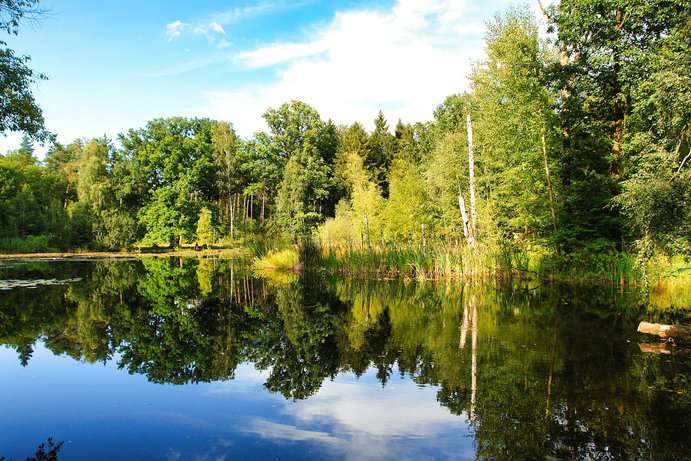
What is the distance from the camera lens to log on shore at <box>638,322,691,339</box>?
6.69 metres

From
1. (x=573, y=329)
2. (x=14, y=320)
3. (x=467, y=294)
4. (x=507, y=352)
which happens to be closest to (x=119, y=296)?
(x=14, y=320)

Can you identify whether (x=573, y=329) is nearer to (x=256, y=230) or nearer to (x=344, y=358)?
(x=344, y=358)

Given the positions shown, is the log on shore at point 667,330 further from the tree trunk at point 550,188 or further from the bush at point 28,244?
the bush at point 28,244

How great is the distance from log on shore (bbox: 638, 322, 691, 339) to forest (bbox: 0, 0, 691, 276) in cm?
198

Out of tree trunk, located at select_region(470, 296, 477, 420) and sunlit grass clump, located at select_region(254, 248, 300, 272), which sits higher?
sunlit grass clump, located at select_region(254, 248, 300, 272)

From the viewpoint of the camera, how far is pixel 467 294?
11.7 metres

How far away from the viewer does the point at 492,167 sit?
21.7 m

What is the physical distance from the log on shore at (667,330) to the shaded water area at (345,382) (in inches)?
8.1

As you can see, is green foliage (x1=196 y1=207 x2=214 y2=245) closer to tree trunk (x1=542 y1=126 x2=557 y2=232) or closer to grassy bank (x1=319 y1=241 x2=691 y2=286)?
grassy bank (x1=319 y1=241 x2=691 y2=286)

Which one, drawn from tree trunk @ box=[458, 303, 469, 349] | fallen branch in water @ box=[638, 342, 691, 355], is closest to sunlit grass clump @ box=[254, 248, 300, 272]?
tree trunk @ box=[458, 303, 469, 349]

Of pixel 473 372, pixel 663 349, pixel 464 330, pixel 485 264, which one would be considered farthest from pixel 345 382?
pixel 485 264

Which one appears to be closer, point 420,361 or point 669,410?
point 669,410

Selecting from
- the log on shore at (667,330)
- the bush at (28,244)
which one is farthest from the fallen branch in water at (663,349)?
the bush at (28,244)

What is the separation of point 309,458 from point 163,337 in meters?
4.89
